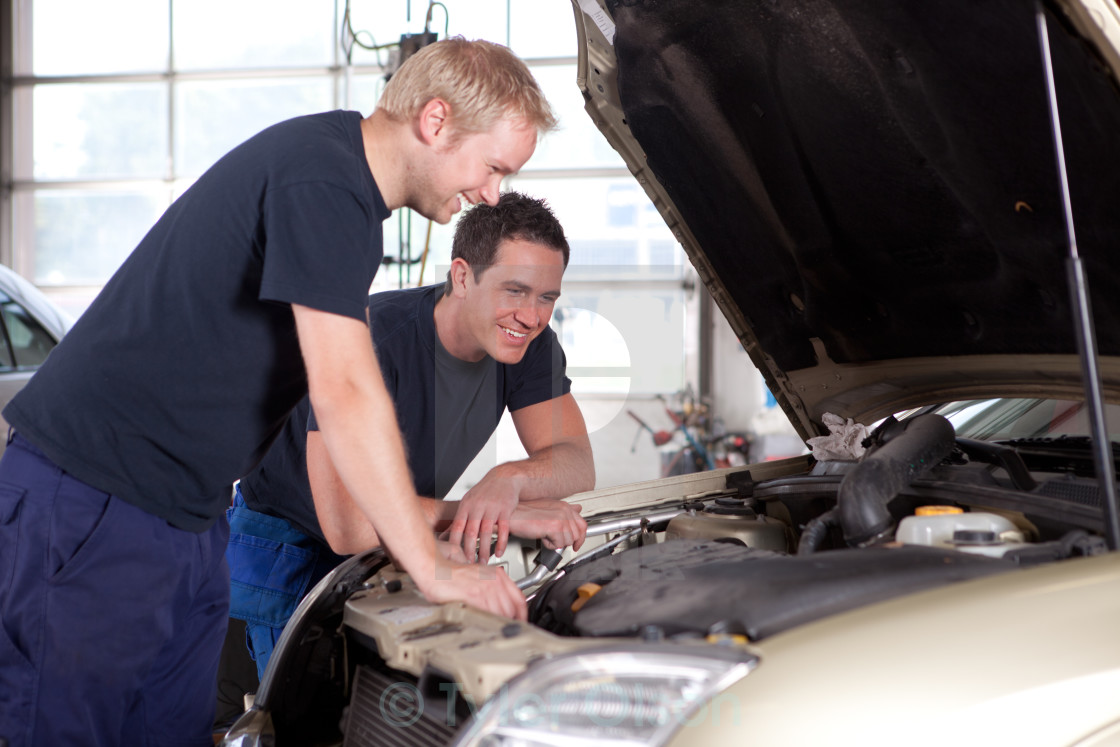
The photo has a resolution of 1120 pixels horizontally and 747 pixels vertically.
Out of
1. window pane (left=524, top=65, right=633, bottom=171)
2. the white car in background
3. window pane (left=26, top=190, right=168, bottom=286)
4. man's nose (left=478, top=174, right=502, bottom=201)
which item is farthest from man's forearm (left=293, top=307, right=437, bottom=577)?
window pane (left=26, top=190, right=168, bottom=286)

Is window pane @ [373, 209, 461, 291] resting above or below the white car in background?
above

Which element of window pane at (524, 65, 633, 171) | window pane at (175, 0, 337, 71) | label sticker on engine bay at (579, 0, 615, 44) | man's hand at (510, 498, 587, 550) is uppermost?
window pane at (175, 0, 337, 71)

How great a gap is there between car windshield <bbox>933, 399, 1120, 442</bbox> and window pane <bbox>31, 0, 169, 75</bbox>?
8510 millimetres

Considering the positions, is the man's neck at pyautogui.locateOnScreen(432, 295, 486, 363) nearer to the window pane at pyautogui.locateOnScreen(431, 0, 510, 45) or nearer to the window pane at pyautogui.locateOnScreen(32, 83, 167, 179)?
the window pane at pyautogui.locateOnScreen(431, 0, 510, 45)

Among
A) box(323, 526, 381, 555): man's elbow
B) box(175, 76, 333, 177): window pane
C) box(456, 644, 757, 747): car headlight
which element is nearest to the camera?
box(456, 644, 757, 747): car headlight

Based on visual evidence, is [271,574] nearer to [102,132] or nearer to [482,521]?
[482,521]

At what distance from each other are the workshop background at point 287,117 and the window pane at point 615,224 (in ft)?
0.04

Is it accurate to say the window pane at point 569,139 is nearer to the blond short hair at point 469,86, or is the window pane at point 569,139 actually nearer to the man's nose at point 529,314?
the man's nose at point 529,314

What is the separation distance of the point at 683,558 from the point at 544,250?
868mm

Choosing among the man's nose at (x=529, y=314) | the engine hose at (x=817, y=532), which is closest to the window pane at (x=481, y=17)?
the man's nose at (x=529, y=314)

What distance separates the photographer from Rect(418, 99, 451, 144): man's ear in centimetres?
129

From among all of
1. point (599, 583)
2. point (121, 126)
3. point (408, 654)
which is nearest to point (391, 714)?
point (408, 654)

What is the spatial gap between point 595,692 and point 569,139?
7387mm

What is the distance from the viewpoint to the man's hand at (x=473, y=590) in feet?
3.91
